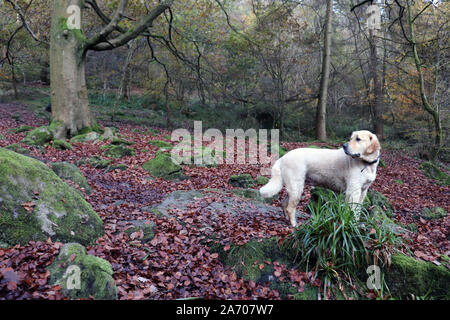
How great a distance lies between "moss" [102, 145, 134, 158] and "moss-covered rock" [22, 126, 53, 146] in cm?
211

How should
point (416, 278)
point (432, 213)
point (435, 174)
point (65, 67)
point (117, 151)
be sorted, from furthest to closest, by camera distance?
point (435, 174), point (65, 67), point (117, 151), point (432, 213), point (416, 278)

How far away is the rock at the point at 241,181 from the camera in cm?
868

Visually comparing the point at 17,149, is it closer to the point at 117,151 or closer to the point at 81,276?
the point at 117,151

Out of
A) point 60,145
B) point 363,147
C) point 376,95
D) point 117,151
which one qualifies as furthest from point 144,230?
point 376,95

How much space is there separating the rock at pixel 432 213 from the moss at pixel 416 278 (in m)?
4.61

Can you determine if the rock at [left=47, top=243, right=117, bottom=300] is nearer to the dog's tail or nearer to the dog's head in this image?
Answer: the dog's tail

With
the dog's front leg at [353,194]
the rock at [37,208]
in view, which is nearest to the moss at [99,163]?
the rock at [37,208]

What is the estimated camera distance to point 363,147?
4.49 meters

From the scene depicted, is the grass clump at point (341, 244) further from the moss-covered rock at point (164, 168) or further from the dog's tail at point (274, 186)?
the moss-covered rock at point (164, 168)

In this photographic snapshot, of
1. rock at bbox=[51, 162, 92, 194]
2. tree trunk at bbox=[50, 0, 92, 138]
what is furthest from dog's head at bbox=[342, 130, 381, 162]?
tree trunk at bbox=[50, 0, 92, 138]

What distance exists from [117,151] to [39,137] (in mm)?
2882

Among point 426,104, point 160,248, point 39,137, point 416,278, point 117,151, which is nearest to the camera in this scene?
point 416,278

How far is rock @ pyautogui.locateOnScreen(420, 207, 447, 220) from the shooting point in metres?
7.53
